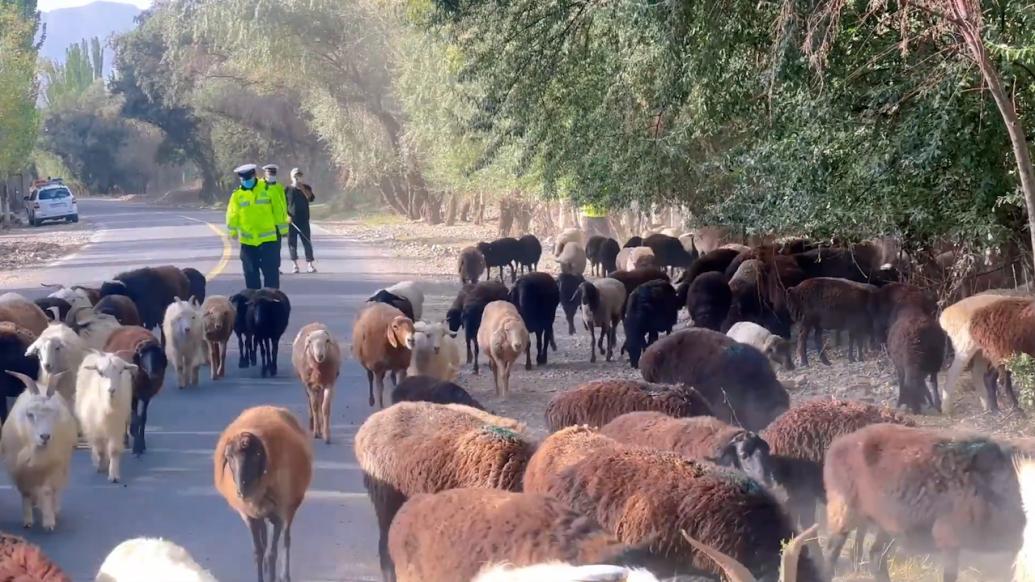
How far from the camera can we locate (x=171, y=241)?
36531 millimetres

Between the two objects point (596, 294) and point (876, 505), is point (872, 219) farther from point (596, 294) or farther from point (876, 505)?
point (876, 505)

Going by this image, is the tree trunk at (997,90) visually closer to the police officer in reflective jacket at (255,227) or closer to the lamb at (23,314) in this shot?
the lamb at (23,314)

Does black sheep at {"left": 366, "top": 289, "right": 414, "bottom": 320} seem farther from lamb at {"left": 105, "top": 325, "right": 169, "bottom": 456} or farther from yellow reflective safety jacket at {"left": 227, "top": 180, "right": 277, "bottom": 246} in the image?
lamb at {"left": 105, "top": 325, "right": 169, "bottom": 456}

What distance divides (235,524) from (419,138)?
29154 mm

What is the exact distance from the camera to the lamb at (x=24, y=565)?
16.0ft

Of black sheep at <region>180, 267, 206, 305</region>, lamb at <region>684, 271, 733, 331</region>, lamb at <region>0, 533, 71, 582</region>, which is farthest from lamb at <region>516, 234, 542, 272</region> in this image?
lamb at <region>0, 533, 71, 582</region>

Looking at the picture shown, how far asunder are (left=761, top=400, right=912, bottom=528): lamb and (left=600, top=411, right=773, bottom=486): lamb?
0.34 metres

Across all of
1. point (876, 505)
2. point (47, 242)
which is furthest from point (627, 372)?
point (47, 242)

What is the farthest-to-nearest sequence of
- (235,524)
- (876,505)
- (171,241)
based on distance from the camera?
(171,241)
(235,524)
(876,505)

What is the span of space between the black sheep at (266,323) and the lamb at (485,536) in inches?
336

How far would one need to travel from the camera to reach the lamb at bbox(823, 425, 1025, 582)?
20.2 ft

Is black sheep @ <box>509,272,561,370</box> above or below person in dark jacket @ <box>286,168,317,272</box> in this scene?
below

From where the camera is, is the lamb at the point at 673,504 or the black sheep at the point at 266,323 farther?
the black sheep at the point at 266,323

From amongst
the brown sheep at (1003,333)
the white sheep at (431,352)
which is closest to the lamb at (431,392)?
the white sheep at (431,352)
